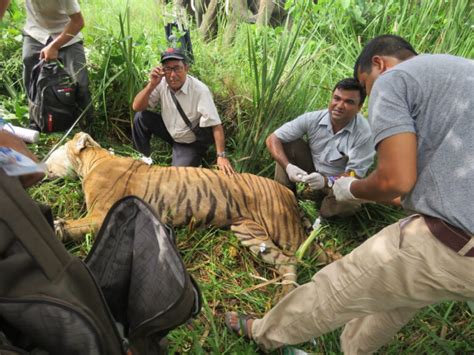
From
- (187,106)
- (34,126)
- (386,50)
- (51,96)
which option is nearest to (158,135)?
(187,106)

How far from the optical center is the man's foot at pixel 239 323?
2248 millimetres

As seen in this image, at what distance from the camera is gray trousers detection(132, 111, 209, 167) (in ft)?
11.9

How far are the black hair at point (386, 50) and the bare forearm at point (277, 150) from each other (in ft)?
4.59

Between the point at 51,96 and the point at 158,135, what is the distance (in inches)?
41.7

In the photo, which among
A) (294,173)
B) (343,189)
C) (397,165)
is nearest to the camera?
(397,165)

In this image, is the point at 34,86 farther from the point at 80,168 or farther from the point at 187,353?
the point at 187,353

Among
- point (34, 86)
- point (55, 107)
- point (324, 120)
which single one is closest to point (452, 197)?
point (324, 120)

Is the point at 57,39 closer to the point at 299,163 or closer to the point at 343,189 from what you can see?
the point at 299,163

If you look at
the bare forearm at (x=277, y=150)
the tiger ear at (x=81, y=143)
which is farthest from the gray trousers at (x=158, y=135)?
the bare forearm at (x=277, y=150)

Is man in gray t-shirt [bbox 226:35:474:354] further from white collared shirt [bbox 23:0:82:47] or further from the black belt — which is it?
white collared shirt [bbox 23:0:82:47]

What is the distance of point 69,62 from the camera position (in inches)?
141

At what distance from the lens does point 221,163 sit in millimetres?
3418

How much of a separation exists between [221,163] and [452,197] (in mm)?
2217

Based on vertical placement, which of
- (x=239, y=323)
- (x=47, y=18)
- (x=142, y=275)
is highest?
(x=47, y=18)
